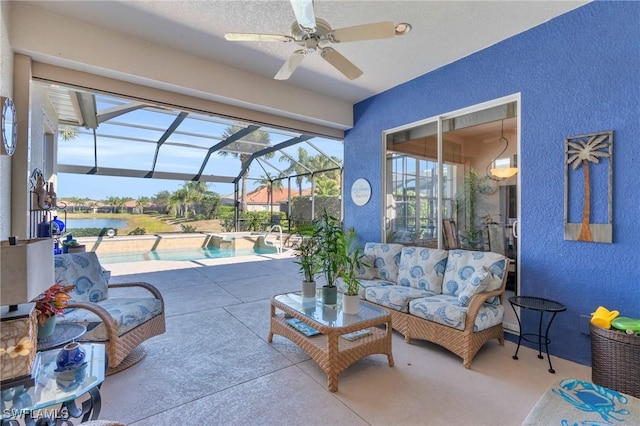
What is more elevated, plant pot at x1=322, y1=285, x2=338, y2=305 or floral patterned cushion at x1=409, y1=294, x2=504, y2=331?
plant pot at x1=322, y1=285, x2=338, y2=305

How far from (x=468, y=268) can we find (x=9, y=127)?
4.30 m

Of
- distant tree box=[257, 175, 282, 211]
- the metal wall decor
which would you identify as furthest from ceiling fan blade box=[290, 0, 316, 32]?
distant tree box=[257, 175, 282, 211]

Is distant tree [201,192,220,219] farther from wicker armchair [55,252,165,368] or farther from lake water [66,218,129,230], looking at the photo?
wicker armchair [55,252,165,368]

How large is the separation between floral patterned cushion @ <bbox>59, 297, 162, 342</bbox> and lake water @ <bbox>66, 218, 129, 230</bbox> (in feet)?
30.5

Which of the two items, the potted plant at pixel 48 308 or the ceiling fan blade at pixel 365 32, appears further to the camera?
the ceiling fan blade at pixel 365 32

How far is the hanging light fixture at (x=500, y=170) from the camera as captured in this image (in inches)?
131

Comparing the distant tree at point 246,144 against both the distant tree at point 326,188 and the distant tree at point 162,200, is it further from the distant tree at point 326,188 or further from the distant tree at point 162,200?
the distant tree at point 162,200

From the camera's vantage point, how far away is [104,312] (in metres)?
2.34

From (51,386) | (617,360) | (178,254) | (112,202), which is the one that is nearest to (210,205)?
(178,254)

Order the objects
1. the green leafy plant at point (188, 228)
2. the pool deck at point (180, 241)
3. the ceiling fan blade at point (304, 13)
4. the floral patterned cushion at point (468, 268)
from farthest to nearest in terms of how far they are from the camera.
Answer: the green leafy plant at point (188, 228) < the pool deck at point (180, 241) < the floral patterned cushion at point (468, 268) < the ceiling fan blade at point (304, 13)

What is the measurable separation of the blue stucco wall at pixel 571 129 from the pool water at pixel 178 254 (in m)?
7.69

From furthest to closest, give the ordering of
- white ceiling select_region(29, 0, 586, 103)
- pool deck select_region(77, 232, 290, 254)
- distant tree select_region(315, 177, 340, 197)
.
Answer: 1. distant tree select_region(315, 177, 340, 197)
2. pool deck select_region(77, 232, 290, 254)
3. white ceiling select_region(29, 0, 586, 103)

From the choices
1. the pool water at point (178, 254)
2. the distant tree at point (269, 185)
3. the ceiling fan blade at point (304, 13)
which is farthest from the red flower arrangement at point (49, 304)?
the distant tree at point (269, 185)

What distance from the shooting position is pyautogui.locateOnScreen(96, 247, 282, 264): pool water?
8.88 meters
